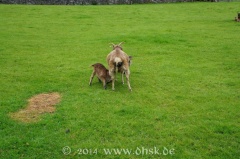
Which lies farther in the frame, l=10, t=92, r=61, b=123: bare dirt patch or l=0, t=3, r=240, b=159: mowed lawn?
l=10, t=92, r=61, b=123: bare dirt patch

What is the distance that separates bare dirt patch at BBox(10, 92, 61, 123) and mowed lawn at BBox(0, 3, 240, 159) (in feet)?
0.72

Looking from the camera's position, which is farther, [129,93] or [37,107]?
[129,93]

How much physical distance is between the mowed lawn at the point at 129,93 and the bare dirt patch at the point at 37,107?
220mm

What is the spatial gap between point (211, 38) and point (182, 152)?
14.1 m

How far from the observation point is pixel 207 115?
30.3 feet

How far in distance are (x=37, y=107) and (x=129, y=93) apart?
3373mm

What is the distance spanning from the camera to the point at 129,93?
10.8 m

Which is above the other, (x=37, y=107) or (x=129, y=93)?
(x=129, y=93)

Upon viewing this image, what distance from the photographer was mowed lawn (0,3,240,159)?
7.68m

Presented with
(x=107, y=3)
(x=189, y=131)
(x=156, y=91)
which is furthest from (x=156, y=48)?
(x=107, y=3)

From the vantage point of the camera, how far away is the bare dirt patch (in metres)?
8.93

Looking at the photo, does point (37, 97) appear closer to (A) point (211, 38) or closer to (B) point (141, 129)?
(B) point (141, 129)

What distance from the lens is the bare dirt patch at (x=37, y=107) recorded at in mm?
8934

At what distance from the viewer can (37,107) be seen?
9547 millimetres
